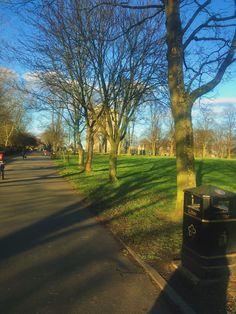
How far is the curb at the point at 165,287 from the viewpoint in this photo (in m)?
4.78

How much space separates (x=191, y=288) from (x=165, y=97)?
1651cm

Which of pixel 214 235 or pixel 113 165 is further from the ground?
pixel 113 165

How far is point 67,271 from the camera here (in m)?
6.21

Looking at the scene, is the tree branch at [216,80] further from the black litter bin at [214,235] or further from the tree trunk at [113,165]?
the tree trunk at [113,165]

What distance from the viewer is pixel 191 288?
5.46 metres

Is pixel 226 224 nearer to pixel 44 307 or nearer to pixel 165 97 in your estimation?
pixel 44 307

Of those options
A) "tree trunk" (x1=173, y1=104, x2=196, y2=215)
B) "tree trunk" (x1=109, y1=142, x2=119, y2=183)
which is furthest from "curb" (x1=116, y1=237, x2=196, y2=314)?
"tree trunk" (x1=109, y1=142, x2=119, y2=183)

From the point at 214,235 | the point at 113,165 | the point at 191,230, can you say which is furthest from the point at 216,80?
the point at 113,165

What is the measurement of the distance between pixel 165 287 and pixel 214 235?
2.97 feet

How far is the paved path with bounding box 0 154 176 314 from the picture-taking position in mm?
4926

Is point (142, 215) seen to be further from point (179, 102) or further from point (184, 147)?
point (179, 102)

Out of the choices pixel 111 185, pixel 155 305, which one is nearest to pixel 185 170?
pixel 155 305

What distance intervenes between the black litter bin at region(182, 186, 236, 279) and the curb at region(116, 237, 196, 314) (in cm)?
46

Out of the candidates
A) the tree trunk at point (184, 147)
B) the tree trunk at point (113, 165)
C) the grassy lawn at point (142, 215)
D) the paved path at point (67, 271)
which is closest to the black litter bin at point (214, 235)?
the paved path at point (67, 271)
